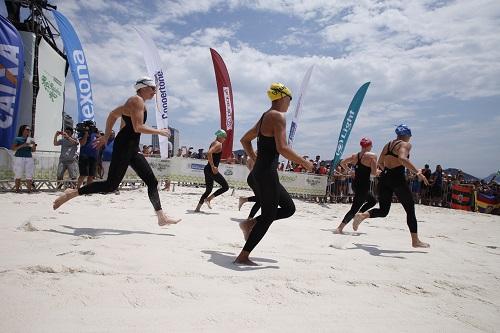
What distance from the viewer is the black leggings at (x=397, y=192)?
5.03m

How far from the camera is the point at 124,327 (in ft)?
5.61

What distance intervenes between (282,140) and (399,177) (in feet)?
9.48

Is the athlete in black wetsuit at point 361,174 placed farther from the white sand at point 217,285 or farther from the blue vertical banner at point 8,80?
the blue vertical banner at point 8,80

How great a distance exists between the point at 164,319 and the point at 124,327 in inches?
8.5

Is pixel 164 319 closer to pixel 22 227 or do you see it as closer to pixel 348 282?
pixel 348 282

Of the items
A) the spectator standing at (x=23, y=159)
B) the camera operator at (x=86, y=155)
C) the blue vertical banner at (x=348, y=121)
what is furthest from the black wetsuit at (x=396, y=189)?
the spectator standing at (x=23, y=159)

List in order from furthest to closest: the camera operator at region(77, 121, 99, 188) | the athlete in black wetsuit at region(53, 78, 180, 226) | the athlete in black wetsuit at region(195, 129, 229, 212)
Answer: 1. the camera operator at region(77, 121, 99, 188)
2. the athlete in black wetsuit at region(195, 129, 229, 212)
3. the athlete in black wetsuit at region(53, 78, 180, 226)

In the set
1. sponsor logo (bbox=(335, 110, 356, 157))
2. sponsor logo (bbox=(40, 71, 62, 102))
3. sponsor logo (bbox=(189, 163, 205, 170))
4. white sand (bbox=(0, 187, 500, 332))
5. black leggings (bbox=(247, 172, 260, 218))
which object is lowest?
white sand (bbox=(0, 187, 500, 332))

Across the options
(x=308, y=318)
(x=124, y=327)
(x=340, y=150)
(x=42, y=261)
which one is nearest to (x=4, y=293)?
(x=42, y=261)

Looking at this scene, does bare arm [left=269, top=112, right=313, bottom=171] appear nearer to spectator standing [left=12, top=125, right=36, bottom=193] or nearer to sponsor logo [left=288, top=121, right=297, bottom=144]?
spectator standing [left=12, top=125, right=36, bottom=193]

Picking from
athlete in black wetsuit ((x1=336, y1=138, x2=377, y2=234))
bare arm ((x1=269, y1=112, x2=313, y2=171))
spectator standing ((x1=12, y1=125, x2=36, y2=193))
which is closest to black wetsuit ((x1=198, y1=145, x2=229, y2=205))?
athlete in black wetsuit ((x1=336, y1=138, x2=377, y2=234))

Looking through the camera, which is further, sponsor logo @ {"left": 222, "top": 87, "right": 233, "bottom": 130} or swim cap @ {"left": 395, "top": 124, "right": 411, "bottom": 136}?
sponsor logo @ {"left": 222, "top": 87, "right": 233, "bottom": 130}

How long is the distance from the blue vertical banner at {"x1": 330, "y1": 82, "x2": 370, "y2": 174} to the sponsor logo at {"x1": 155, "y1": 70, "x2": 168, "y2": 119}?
7.00m

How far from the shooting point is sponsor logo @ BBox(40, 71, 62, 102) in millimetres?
Result: 15664
